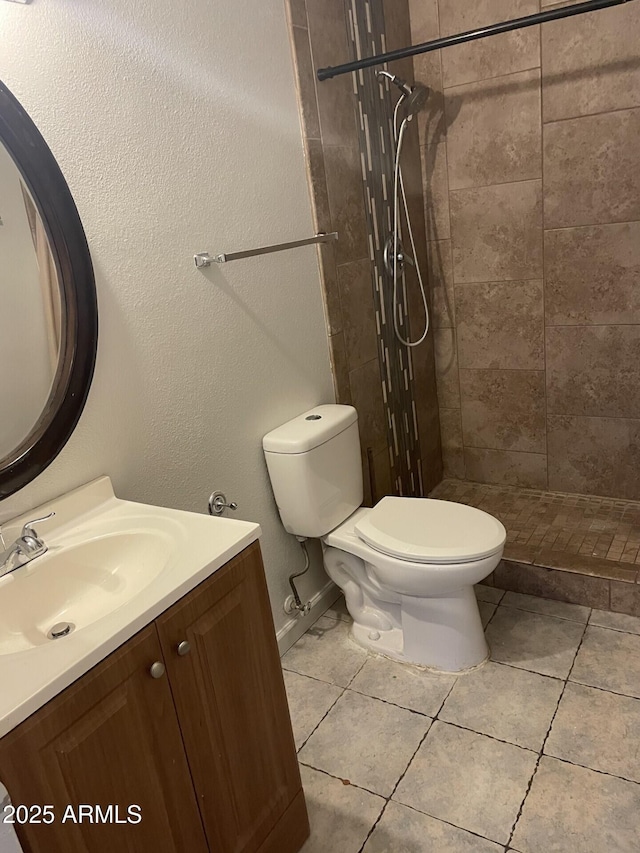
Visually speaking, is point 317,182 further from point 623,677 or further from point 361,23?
point 623,677

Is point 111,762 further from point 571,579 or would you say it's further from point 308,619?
point 571,579

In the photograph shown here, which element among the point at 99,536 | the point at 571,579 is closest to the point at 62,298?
the point at 99,536

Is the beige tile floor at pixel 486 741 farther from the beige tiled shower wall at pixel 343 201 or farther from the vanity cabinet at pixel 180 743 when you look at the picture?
the beige tiled shower wall at pixel 343 201

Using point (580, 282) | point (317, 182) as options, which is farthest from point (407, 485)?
point (317, 182)

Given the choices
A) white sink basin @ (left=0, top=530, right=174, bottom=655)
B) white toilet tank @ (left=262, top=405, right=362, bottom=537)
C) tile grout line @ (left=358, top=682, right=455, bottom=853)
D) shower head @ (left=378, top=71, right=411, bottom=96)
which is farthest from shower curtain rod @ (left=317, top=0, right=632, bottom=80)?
tile grout line @ (left=358, top=682, right=455, bottom=853)

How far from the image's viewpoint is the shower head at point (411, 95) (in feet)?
7.94

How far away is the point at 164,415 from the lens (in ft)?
5.49

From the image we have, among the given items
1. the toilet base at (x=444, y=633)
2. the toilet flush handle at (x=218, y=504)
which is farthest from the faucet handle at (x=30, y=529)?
the toilet base at (x=444, y=633)

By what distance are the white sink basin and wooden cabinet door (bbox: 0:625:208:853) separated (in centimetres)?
22

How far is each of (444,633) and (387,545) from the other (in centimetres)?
34

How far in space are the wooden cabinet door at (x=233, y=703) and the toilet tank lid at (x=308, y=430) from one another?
70cm

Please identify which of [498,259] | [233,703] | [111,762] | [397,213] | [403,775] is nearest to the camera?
[111,762]

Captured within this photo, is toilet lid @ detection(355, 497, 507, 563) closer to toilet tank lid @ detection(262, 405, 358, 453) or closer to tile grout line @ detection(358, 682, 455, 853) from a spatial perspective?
toilet tank lid @ detection(262, 405, 358, 453)

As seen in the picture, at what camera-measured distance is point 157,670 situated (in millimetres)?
1066
